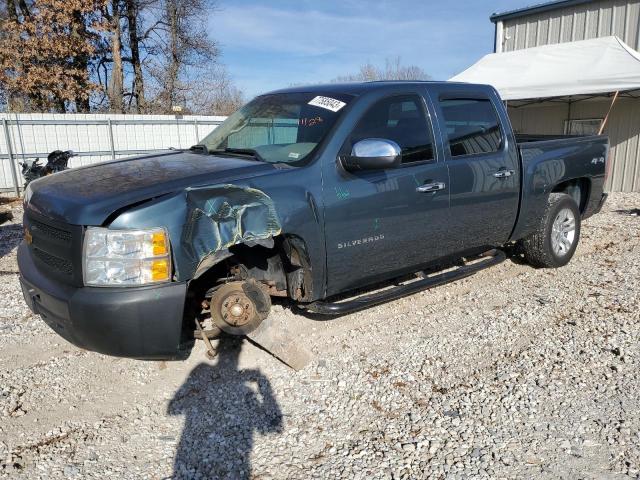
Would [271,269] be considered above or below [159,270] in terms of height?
below

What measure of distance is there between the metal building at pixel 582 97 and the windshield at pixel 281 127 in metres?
9.78

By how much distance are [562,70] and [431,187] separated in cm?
941

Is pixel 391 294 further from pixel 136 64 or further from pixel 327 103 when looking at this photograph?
pixel 136 64

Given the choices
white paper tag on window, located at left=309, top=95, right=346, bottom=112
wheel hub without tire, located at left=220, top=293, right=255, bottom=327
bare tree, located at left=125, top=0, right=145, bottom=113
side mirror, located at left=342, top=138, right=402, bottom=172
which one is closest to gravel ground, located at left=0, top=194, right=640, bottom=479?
wheel hub without tire, located at left=220, top=293, right=255, bottom=327

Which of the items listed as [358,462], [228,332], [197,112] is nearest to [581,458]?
[358,462]

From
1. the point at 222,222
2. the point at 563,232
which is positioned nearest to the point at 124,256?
the point at 222,222

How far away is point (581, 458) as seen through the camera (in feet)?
8.54

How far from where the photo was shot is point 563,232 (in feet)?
18.5

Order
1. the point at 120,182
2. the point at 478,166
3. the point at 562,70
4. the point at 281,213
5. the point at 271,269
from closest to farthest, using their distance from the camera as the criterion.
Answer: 1. the point at 120,182
2. the point at 281,213
3. the point at 271,269
4. the point at 478,166
5. the point at 562,70

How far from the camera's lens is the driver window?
3777mm

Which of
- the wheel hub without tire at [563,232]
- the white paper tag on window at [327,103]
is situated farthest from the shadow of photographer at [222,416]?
the wheel hub without tire at [563,232]

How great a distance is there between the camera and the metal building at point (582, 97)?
38.8ft

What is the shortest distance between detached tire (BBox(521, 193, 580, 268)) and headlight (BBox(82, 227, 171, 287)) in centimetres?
Answer: 405

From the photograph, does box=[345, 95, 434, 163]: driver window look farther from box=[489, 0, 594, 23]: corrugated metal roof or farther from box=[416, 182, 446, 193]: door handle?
box=[489, 0, 594, 23]: corrugated metal roof
